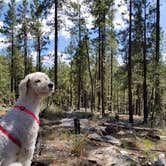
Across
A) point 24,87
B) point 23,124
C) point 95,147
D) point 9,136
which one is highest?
point 24,87

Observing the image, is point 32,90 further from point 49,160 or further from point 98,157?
point 98,157

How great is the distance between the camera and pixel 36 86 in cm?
400

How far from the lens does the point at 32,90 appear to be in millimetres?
4027

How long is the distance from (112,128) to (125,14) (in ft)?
50.9

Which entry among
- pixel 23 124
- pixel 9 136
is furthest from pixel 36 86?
pixel 9 136

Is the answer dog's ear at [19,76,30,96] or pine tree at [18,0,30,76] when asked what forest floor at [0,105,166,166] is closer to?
dog's ear at [19,76,30,96]

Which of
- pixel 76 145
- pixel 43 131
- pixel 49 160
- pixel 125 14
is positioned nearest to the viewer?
pixel 49 160

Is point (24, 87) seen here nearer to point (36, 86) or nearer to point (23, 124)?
point (36, 86)

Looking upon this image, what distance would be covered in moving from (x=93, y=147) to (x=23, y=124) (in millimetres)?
4200

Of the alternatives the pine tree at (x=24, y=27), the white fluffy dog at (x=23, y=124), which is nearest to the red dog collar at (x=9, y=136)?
the white fluffy dog at (x=23, y=124)

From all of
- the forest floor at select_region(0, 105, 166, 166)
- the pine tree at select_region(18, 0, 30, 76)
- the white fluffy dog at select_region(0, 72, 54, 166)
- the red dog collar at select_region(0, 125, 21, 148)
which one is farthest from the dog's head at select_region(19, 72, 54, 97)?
the pine tree at select_region(18, 0, 30, 76)

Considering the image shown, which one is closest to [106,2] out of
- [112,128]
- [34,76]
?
[112,128]

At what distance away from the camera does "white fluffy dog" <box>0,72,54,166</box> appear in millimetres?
3674

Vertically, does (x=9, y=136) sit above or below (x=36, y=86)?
below
